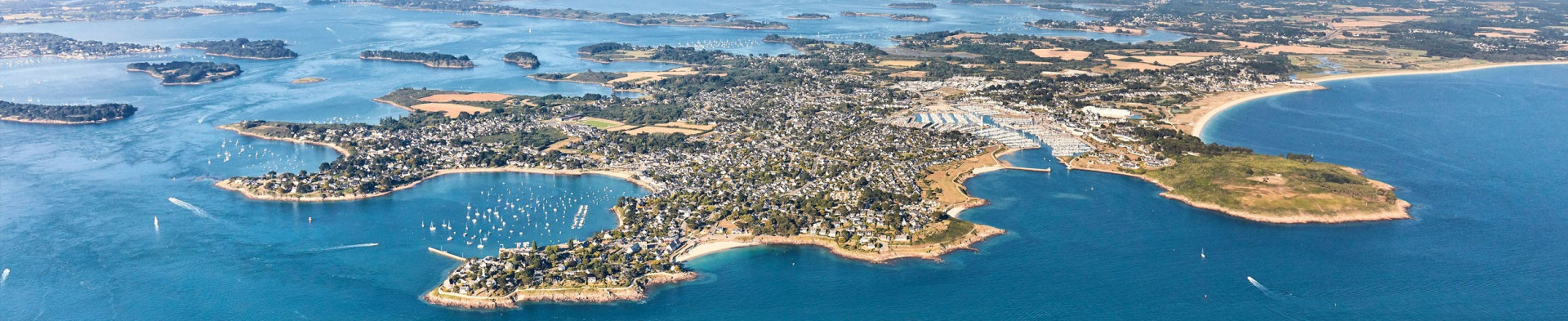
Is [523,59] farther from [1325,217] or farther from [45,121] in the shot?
[1325,217]

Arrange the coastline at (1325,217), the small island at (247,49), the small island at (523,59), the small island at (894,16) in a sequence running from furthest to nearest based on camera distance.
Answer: the small island at (894,16)
the small island at (247,49)
the small island at (523,59)
the coastline at (1325,217)

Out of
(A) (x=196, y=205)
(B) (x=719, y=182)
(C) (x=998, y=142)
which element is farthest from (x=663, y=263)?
(C) (x=998, y=142)

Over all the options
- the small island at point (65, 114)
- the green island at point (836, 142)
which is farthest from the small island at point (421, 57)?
the small island at point (65, 114)

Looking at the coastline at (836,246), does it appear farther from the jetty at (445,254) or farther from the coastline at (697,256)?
the jetty at (445,254)

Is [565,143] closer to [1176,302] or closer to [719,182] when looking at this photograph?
[719,182]

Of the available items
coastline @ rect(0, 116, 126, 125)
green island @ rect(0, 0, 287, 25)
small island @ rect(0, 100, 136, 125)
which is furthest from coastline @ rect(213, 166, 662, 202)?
green island @ rect(0, 0, 287, 25)
